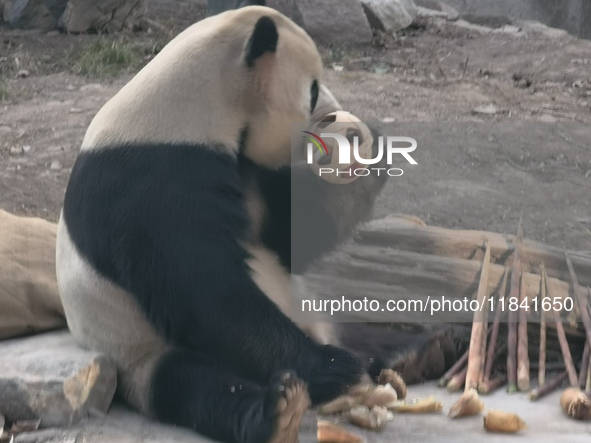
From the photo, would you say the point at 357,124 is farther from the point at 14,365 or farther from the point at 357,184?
the point at 14,365

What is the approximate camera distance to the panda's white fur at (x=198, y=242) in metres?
2.11

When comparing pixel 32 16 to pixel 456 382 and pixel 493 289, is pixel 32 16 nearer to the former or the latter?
pixel 493 289

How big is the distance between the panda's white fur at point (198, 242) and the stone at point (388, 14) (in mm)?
5358

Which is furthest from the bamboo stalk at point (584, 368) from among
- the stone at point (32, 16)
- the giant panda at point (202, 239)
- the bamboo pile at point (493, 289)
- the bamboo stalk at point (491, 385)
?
the stone at point (32, 16)

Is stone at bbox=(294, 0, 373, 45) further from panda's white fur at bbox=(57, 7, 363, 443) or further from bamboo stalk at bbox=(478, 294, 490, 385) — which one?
panda's white fur at bbox=(57, 7, 363, 443)

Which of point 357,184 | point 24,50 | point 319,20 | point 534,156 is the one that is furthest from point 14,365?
point 319,20

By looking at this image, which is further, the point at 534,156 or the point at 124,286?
the point at 534,156

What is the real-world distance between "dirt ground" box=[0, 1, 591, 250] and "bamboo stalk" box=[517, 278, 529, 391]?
146 cm

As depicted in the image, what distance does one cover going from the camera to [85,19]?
694cm

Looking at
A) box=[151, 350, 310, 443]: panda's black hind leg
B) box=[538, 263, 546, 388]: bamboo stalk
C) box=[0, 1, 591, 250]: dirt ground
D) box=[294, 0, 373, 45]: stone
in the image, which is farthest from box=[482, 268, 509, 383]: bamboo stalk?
box=[294, 0, 373, 45]: stone

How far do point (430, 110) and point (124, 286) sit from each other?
3.92 meters

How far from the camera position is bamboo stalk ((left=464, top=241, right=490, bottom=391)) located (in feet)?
8.57

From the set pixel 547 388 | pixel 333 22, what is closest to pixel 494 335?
pixel 547 388

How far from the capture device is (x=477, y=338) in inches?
108
